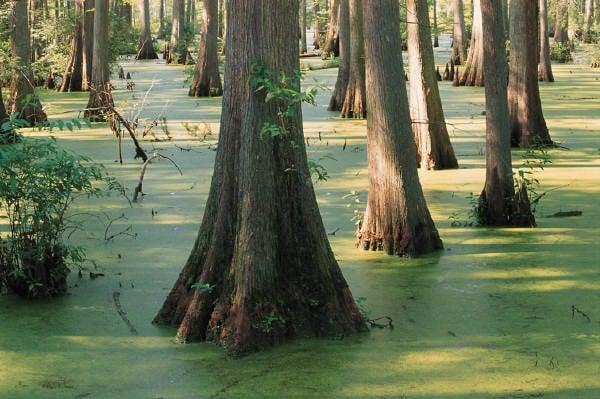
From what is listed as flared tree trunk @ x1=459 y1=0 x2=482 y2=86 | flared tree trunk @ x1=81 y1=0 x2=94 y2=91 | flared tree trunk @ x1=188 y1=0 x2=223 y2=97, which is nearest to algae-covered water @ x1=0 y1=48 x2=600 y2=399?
flared tree trunk @ x1=188 y1=0 x2=223 y2=97

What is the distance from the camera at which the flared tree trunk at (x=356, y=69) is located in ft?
45.0

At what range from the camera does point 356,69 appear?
45.9 feet

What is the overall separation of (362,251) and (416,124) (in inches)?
121

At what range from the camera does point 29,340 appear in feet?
16.9

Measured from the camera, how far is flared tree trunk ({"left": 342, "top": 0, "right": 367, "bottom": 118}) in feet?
45.0

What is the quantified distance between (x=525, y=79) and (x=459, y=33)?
11180mm

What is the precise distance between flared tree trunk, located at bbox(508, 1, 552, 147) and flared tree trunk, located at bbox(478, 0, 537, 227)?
325 centimetres

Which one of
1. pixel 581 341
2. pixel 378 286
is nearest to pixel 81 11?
pixel 378 286

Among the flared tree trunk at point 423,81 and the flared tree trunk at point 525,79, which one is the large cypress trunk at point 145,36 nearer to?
the flared tree trunk at point 525,79

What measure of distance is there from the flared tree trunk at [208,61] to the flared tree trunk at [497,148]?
10.7 meters

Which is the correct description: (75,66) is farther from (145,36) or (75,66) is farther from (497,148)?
(497,148)

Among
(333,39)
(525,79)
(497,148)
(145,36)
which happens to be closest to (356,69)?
(525,79)

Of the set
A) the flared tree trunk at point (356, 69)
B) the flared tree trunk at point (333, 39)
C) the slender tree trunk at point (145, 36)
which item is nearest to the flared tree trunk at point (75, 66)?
the flared tree trunk at point (356, 69)

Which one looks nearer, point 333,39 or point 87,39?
point 87,39
